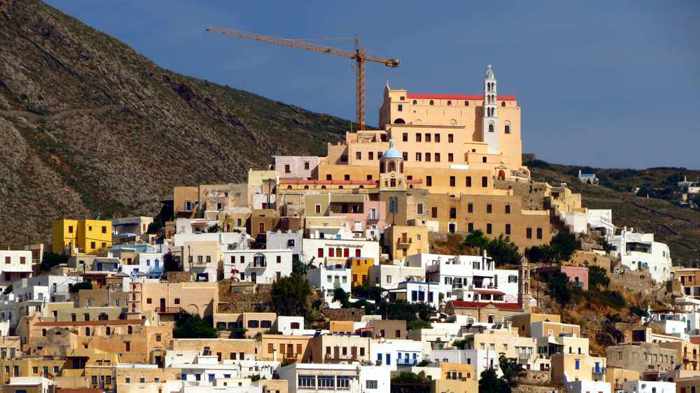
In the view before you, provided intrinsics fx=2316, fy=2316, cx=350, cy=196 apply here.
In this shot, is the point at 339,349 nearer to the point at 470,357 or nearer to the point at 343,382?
the point at 343,382

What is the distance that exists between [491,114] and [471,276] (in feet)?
54.4

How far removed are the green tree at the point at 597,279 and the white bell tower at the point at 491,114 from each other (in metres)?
11.1

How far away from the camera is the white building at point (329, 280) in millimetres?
99688

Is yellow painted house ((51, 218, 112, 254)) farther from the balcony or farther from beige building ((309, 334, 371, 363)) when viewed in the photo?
beige building ((309, 334, 371, 363))

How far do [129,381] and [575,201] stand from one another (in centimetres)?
3616

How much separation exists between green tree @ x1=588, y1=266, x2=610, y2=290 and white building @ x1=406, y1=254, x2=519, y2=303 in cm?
488

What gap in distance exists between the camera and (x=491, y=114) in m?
118

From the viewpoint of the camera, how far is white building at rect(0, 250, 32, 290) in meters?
106

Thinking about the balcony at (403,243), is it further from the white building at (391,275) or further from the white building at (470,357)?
the white building at (470,357)

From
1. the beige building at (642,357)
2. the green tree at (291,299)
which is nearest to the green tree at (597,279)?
the beige building at (642,357)

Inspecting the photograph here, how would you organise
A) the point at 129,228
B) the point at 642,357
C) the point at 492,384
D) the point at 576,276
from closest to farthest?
1. the point at 492,384
2. the point at 642,357
3. the point at 576,276
4. the point at 129,228

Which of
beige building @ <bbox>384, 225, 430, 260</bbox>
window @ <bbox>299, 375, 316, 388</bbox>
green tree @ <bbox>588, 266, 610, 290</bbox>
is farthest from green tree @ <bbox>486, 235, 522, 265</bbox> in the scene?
window @ <bbox>299, 375, 316, 388</bbox>

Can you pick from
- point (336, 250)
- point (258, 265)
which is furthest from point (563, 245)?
point (258, 265)

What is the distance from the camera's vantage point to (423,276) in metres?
102
